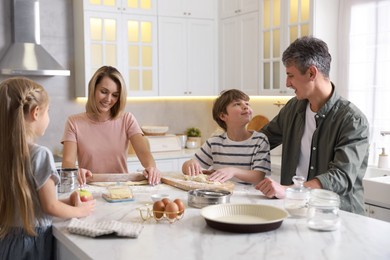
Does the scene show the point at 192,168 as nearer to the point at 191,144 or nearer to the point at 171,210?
the point at 171,210

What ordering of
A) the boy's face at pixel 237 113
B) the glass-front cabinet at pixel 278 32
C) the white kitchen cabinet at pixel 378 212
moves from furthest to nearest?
1. the glass-front cabinet at pixel 278 32
2. the white kitchen cabinet at pixel 378 212
3. the boy's face at pixel 237 113

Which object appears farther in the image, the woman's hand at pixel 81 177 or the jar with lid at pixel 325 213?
the woman's hand at pixel 81 177

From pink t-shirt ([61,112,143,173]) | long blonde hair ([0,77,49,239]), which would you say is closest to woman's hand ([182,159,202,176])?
pink t-shirt ([61,112,143,173])

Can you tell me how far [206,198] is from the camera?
6.97 feet

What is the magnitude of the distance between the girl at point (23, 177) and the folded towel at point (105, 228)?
0.13 m

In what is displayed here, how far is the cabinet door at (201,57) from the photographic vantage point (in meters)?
5.37

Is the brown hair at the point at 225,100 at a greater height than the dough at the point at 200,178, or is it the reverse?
the brown hair at the point at 225,100

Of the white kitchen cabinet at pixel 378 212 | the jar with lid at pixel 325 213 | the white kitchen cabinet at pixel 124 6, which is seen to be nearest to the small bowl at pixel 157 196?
the jar with lid at pixel 325 213

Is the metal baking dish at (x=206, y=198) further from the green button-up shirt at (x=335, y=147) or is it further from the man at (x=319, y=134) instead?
the green button-up shirt at (x=335, y=147)

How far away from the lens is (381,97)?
4.08 metres

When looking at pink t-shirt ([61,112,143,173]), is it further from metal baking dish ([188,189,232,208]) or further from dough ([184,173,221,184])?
metal baking dish ([188,189,232,208])

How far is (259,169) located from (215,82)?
2.96 meters

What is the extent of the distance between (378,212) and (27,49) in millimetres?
3317

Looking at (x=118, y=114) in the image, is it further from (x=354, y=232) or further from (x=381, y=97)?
(x=381, y=97)
